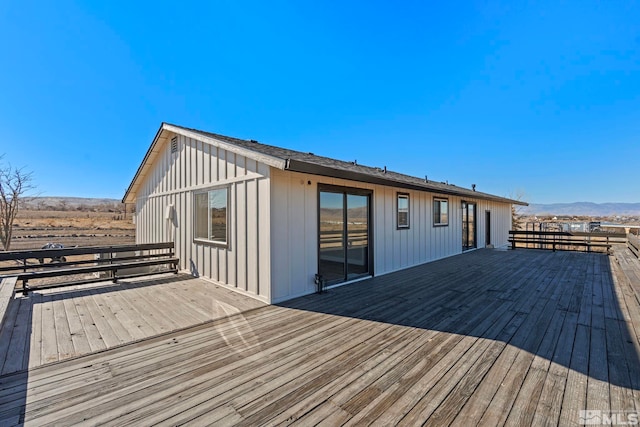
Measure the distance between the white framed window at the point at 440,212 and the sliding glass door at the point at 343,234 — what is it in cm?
373

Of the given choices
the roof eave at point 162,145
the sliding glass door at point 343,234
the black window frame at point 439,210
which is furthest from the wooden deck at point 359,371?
the black window frame at point 439,210

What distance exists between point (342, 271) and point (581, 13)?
9.39 meters

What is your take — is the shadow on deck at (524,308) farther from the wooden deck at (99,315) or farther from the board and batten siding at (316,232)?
the wooden deck at (99,315)

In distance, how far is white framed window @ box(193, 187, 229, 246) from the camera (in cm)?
517

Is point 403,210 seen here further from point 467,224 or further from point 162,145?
point 162,145

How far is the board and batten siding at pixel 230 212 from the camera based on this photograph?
173 inches

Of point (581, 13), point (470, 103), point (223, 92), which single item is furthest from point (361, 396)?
point (470, 103)

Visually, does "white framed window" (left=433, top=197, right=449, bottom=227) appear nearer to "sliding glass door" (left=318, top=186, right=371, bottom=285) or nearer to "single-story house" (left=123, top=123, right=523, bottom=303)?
"single-story house" (left=123, top=123, right=523, bottom=303)

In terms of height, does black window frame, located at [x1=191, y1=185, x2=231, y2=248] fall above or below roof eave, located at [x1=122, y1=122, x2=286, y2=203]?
below

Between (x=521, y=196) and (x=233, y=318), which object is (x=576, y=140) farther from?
(x=233, y=318)

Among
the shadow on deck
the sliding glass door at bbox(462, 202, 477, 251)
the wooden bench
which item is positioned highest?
the sliding glass door at bbox(462, 202, 477, 251)

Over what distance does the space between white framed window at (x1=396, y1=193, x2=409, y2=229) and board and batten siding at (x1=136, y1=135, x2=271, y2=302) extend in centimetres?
402

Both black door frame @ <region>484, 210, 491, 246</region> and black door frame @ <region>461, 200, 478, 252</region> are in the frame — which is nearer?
black door frame @ <region>461, 200, 478, 252</region>

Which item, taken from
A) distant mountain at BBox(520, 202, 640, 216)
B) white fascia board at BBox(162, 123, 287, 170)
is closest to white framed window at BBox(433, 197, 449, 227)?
white fascia board at BBox(162, 123, 287, 170)
